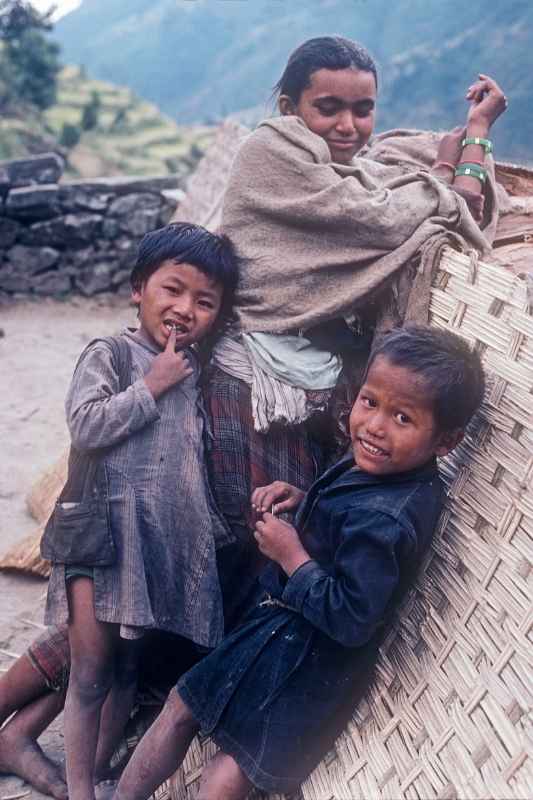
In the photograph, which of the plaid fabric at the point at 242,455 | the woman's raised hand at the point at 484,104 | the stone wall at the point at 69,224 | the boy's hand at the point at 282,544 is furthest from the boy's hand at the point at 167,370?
the stone wall at the point at 69,224

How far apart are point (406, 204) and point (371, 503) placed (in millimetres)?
808

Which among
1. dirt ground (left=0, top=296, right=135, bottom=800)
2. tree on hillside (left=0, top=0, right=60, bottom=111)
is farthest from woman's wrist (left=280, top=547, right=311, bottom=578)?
tree on hillside (left=0, top=0, right=60, bottom=111)

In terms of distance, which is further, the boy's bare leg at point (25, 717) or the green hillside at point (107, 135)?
the green hillside at point (107, 135)

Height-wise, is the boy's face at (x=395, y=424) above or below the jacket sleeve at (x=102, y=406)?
above

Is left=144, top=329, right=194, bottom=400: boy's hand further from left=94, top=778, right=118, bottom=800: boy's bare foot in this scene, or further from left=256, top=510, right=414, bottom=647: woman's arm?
left=94, top=778, right=118, bottom=800: boy's bare foot

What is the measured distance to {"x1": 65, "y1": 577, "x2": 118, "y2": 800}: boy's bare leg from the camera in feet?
6.40

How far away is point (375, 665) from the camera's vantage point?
1.84 m

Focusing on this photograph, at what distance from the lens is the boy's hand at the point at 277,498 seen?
1.99 metres

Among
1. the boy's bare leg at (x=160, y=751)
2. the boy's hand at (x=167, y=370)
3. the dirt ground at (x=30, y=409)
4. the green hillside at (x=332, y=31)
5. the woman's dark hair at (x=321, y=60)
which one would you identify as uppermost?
the green hillside at (x=332, y=31)

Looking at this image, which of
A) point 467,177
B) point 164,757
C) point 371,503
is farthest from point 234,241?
point 164,757

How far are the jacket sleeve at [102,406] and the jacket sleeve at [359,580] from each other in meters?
0.60

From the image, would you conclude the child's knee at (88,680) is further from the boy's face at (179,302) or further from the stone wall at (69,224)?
the stone wall at (69,224)

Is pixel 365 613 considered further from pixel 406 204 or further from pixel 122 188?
pixel 122 188

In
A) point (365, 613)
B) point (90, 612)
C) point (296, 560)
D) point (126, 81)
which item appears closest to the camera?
point (365, 613)
